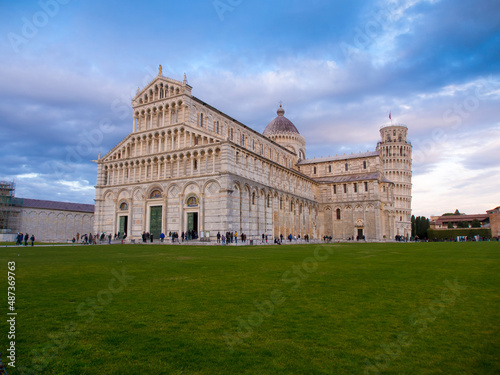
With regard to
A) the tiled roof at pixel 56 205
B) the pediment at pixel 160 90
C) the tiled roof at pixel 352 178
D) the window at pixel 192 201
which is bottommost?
the window at pixel 192 201

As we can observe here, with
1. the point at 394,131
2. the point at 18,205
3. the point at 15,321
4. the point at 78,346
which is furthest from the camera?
the point at 394,131

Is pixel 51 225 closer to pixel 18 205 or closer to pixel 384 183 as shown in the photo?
pixel 18 205

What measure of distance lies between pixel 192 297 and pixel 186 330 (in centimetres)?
224

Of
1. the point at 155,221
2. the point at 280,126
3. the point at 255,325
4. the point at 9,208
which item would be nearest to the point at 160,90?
the point at 155,221

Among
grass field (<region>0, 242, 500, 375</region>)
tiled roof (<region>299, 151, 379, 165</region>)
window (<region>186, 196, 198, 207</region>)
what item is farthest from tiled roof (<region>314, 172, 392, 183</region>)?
grass field (<region>0, 242, 500, 375</region>)

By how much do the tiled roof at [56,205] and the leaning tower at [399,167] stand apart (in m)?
66.6

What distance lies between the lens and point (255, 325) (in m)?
6.12

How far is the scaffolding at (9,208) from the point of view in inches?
2098

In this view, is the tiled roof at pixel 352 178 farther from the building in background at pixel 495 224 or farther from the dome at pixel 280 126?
the building in background at pixel 495 224

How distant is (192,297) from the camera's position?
315 inches

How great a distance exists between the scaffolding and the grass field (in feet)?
176

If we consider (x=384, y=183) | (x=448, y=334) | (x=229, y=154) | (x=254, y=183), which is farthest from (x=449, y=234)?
(x=448, y=334)

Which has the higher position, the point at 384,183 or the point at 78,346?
the point at 384,183

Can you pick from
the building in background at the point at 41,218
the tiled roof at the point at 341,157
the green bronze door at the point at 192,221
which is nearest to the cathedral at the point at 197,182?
the green bronze door at the point at 192,221
